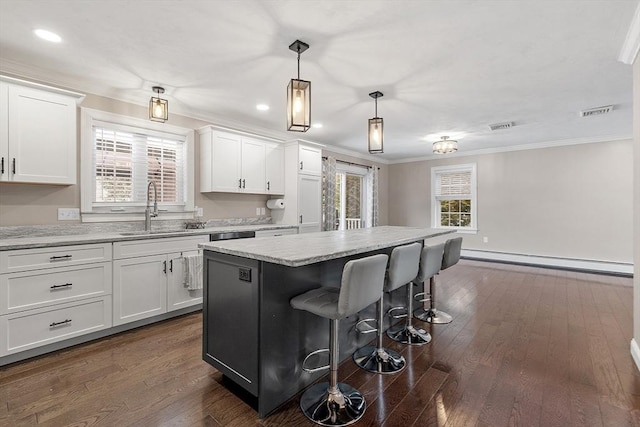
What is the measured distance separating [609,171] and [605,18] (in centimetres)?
463

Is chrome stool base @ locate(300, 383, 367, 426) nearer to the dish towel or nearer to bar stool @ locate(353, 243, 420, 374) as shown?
bar stool @ locate(353, 243, 420, 374)

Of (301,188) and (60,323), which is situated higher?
(301,188)

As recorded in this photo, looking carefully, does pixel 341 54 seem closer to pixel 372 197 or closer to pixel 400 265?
pixel 400 265

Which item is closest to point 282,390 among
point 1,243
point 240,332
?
point 240,332

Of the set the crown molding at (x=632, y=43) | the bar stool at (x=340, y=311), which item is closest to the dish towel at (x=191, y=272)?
the bar stool at (x=340, y=311)

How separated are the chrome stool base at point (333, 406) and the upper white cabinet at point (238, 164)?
296 cm

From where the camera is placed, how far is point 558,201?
5.84 m

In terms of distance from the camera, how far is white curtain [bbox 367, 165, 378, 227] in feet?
24.0

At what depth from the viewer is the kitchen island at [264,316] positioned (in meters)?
1.76

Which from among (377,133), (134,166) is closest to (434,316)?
(377,133)

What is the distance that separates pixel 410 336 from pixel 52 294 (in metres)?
3.07

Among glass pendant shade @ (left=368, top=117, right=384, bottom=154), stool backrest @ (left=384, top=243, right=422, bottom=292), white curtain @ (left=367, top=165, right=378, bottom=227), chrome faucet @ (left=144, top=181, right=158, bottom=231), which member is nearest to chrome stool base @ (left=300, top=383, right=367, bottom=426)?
stool backrest @ (left=384, top=243, right=422, bottom=292)

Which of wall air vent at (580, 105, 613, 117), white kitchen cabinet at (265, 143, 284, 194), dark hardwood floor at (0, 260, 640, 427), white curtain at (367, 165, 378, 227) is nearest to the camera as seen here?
dark hardwood floor at (0, 260, 640, 427)

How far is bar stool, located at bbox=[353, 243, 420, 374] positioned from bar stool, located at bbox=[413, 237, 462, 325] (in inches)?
11.3
